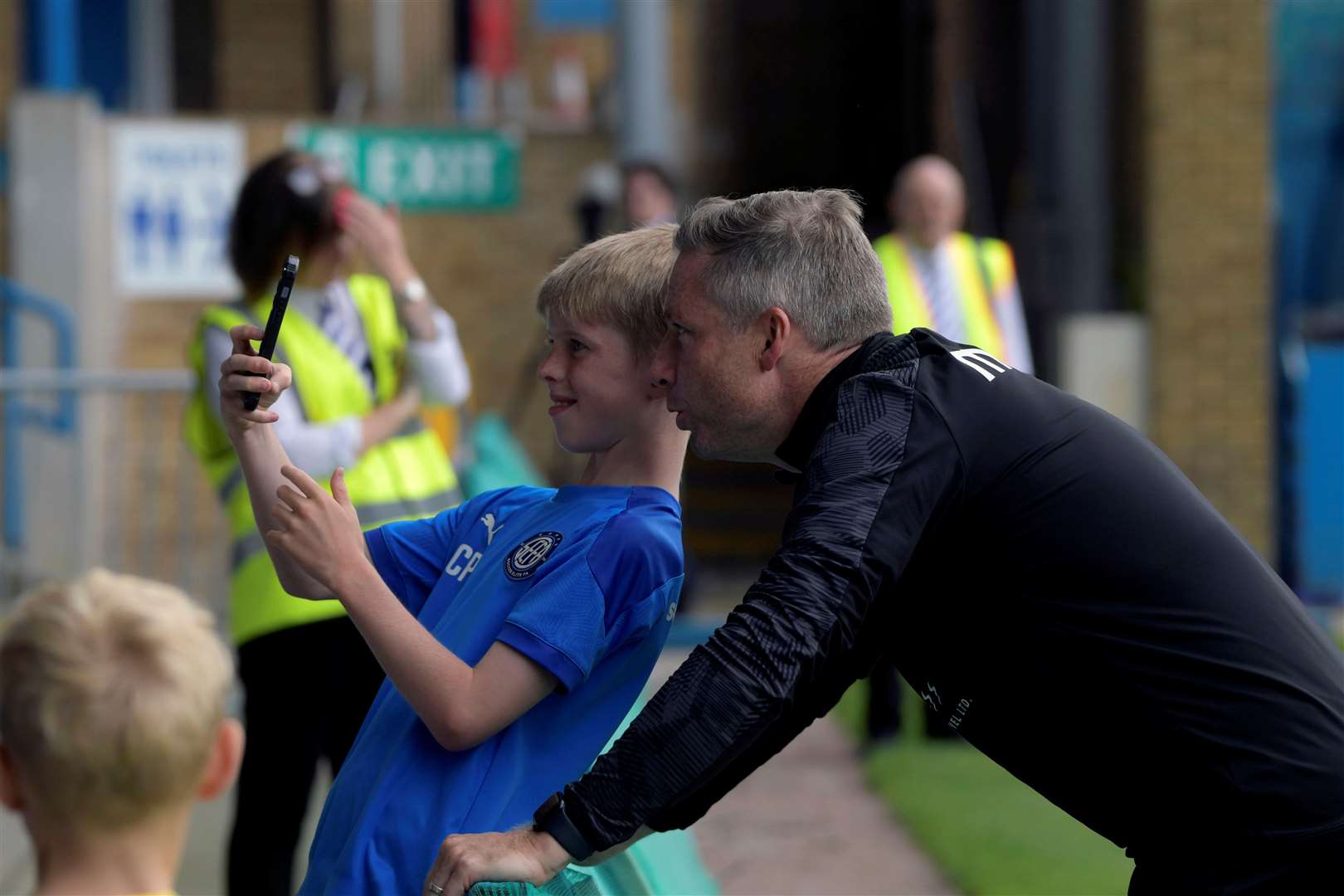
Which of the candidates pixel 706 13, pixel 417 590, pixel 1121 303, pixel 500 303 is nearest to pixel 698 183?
pixel 706 13

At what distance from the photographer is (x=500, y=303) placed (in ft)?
35.9

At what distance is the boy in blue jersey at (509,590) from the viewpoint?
211 cm

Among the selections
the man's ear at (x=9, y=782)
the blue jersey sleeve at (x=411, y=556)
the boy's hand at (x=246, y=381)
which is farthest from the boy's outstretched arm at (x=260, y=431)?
the man's ear at (x=9, y=782)

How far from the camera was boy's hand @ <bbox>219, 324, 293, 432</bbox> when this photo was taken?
2.30 m

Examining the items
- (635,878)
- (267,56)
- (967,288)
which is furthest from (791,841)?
(267,56)

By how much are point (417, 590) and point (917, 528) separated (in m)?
0.88

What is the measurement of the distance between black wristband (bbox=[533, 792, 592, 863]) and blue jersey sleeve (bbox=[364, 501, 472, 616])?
0.63 meters

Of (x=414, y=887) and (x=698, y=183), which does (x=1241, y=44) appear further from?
(x=698, y=183)

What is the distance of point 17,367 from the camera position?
32.8ft

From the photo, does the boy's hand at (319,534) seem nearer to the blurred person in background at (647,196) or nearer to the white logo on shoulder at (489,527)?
the white logo on shoulder at (489,527)

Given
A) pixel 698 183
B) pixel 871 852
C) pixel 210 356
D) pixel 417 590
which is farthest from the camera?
pixel 698 183

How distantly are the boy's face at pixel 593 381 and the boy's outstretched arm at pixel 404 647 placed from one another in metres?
0.35

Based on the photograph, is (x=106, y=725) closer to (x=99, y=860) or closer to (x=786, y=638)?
(x=99, y=860)

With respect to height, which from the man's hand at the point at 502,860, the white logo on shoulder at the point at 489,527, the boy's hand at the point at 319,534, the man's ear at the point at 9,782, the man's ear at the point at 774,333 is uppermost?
the man's ear at the point at 774,333
